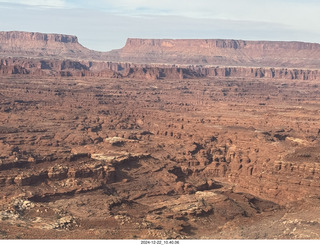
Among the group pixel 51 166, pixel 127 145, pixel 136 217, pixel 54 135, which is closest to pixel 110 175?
pixel 51 166

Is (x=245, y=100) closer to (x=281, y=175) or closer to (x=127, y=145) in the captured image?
(x=127, y=145)

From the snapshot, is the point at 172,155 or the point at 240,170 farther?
the point at 172,155

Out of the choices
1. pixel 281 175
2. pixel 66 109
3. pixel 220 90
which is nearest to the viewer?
pixel 281 175

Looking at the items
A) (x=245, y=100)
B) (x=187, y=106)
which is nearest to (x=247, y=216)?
(x=187, y=106)

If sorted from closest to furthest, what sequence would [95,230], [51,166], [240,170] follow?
[95,230] < [51,166] < [240,170]

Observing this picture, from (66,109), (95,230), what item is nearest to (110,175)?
(95,230)

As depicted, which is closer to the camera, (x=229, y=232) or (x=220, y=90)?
(x=229, y=232)

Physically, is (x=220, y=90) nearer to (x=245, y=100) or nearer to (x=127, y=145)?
(x=245, y=100)

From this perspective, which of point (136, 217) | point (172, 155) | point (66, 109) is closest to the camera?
point (136, 217)

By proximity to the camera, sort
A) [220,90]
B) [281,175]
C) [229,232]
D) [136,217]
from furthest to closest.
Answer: [220,90] → [281,175] → [136,217] → [229,232]
